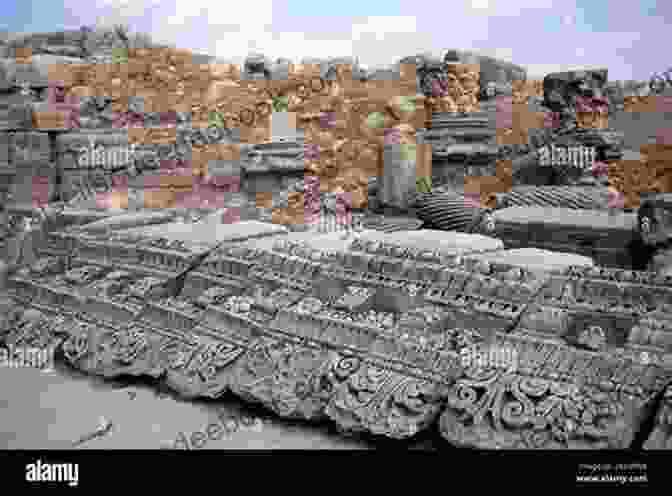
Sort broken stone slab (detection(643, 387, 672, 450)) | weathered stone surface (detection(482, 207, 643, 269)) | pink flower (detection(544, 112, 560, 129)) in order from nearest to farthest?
broken stone slab (detection(643, 387, 672, 450)) → weathered stone surface (detection(482, 207, 643, 269)) → pink flower (detection(544, 112, 560, 129))

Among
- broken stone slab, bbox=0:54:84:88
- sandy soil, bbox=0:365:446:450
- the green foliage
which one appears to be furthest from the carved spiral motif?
broken stone slab, bbox=0:54:84:88

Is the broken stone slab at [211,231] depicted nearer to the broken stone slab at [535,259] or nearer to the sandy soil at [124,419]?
the sandy soil at [124,419]

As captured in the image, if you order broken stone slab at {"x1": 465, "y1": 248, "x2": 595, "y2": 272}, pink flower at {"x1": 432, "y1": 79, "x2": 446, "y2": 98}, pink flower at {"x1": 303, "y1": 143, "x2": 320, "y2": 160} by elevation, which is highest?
pink flower at {"x1": 432, "y1": 79, "x2": 446, "y2": 98}

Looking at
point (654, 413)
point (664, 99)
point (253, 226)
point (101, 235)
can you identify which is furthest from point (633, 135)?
point (654, 413)

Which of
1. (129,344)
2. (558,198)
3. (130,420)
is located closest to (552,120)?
(558,198)

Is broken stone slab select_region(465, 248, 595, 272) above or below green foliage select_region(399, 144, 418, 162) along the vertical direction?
below

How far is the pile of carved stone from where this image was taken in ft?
9.21

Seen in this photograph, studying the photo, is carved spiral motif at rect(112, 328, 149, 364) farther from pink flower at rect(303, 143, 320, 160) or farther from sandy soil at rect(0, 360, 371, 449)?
pink flower at rect(303, 143, 320, 160)

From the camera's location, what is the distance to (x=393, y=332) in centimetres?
352

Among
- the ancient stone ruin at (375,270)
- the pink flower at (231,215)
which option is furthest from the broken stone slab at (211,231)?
the pink flower at (231,215)

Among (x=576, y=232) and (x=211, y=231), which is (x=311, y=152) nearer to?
(x=211, y=231)

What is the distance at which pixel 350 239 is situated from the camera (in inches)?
193

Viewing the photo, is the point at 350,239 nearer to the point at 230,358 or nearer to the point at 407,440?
the point at 230,358
